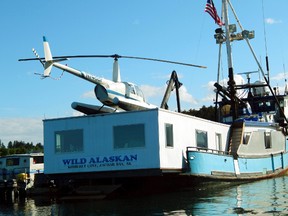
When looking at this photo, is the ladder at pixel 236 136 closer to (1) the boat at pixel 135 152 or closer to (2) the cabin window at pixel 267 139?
(1) the boat at pixel 135 152

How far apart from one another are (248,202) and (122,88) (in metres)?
10.8

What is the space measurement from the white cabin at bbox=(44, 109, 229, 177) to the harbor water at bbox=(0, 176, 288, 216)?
1406mm

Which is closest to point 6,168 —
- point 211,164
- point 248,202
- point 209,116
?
point 211,164

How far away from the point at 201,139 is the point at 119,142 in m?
5.06

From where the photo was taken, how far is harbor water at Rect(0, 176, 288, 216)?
15.4 meters

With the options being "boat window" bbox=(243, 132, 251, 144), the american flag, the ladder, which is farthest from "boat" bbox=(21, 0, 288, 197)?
the american flag

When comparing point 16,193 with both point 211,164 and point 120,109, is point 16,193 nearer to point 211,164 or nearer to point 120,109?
point 120,109

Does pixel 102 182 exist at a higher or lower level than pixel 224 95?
lower

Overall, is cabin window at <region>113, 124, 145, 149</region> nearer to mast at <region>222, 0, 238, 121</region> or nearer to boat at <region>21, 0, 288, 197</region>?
boat at <region>21, 0, 288, 197</region>

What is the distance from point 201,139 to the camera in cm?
2414

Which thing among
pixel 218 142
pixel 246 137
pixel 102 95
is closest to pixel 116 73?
pixel 102 95

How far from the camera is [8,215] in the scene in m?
17.6

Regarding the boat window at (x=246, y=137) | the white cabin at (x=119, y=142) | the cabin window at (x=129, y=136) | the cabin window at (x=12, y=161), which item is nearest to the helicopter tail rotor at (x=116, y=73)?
the white cabin at (x=119, y=142)

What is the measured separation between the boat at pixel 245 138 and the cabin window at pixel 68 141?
16.1 feet
